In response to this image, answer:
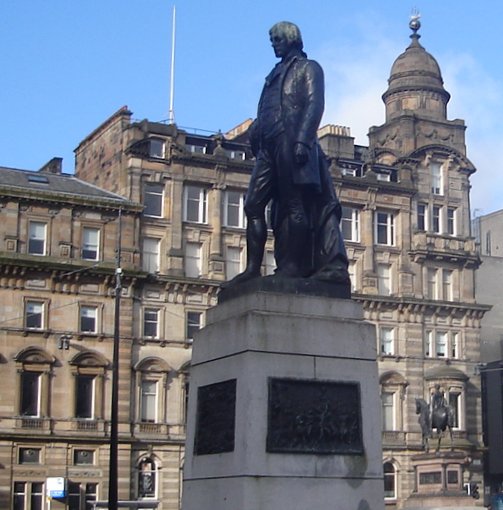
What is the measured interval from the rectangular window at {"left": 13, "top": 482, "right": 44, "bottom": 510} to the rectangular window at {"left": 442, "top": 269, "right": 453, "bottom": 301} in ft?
84.9

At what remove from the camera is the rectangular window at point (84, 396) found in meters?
59.8

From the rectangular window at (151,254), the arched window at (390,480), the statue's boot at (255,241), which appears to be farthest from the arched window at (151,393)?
the statue's boot at (255,241)

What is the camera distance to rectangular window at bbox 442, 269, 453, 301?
70.8m

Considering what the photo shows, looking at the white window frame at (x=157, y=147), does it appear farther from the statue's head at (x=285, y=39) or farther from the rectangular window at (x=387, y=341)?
the statue's head at (x=285, y=39)

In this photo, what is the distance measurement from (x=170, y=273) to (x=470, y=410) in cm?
1947

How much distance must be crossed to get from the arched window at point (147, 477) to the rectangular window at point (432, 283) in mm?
19084

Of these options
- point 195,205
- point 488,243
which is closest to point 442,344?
point 195,205

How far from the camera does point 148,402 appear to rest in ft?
202

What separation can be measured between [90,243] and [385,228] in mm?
17936

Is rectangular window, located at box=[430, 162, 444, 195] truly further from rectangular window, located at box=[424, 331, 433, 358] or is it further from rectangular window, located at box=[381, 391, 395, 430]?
rectangular window, located at box=[381, 391, 395, 430]

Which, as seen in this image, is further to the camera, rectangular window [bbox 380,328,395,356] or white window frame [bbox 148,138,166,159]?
rectangular window [bbox 380,328,395,356]

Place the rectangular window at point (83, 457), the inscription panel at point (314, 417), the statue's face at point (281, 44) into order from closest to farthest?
the inscription panel at point (314, 417), the statue's face at point (281, 44), the rectangular window at point (83, 457)

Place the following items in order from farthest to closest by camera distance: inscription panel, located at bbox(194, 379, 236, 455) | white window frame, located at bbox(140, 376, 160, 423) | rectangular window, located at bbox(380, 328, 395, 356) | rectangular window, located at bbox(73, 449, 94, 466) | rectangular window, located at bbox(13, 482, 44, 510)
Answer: rectangular window, located at bbox(380, 328, 395, 356) → white window frame, located at bbox(140, 376, 160, 423) → rectangular window, located at bbox(73, 449, 94, 466) → rectangular window, located at bbox(13, 482, 44, 510) → inscription panel, located at bbox(194, 379, 236, 455)

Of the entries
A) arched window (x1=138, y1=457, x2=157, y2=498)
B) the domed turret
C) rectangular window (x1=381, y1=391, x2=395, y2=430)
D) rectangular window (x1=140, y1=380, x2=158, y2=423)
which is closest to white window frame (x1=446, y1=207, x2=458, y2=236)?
the domed turret
